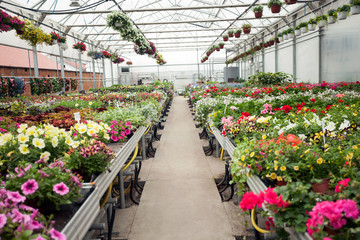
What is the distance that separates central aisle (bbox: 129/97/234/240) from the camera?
2.69m

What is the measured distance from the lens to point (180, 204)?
3.29m

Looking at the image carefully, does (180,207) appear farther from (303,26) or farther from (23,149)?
(303,26)

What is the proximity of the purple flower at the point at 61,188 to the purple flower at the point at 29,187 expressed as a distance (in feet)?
0.28

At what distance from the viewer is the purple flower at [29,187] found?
132 cm

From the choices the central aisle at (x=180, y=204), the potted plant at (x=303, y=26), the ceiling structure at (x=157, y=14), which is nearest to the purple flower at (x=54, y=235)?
the central aisle at (x=180, y=204)

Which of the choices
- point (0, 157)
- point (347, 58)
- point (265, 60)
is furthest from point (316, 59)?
point (0, 157)

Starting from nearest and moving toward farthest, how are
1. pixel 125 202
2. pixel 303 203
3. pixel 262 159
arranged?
pixel 303 203 → pixel 262 159 → pixel 125 202

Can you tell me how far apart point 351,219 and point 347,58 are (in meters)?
9.52

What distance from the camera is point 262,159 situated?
1928 millimetres

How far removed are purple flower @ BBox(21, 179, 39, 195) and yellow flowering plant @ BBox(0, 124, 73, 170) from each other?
0.41 metres

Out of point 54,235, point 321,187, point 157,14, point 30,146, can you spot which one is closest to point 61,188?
point 54,235

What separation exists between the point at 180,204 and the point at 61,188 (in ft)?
6.71

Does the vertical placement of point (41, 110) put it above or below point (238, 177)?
above

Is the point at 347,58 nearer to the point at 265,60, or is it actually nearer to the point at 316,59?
the point at 316,59
